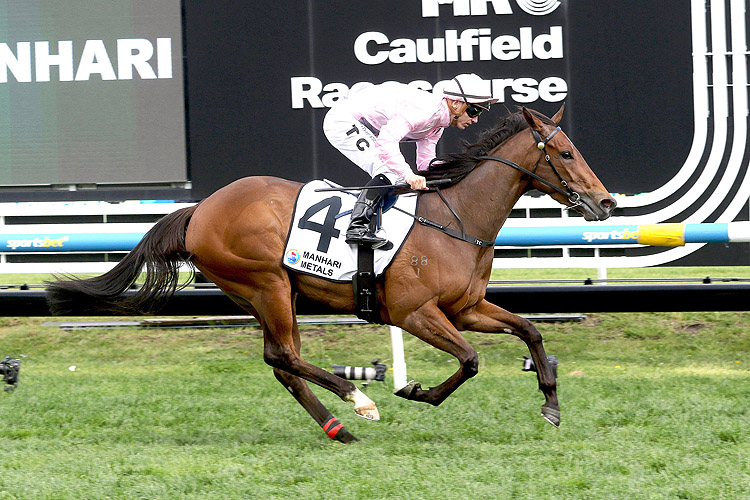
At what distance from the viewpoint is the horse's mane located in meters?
4.93

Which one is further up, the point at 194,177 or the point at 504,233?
the point at 194,177

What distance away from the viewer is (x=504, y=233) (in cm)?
630

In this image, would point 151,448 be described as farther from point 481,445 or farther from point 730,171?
point 730,171

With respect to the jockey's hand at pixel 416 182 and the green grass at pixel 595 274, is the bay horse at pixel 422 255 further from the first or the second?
the green grass at pixel 595 274

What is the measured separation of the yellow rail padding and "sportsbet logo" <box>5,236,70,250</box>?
12.7 ft

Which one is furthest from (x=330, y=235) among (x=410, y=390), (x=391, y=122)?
(x=410, y=390)

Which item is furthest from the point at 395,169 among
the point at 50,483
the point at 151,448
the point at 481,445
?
the point at 50,483

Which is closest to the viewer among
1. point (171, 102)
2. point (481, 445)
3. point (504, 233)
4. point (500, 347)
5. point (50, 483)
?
point (50, 483)

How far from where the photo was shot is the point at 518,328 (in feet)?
15.7

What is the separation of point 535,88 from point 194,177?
8.32 ft

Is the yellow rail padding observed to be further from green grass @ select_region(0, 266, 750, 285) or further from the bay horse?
green grass @ select_region(0, 266, 750, 285)

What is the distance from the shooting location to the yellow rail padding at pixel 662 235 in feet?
19.7

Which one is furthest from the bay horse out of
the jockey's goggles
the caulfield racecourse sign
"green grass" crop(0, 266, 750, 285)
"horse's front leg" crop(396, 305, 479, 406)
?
"green grass" crop(0, 266, 750, 285)

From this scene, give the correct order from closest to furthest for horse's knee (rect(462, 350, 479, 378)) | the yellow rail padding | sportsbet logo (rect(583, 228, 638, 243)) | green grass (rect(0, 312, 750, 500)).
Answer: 1. green grass (rect(0, 312, 750, 500))
2. horse's knee (rect(462, 350, 479, 378))
3. the yellow rail padding
4. sportsbet logo (rect(583, 228, 638, 243))
